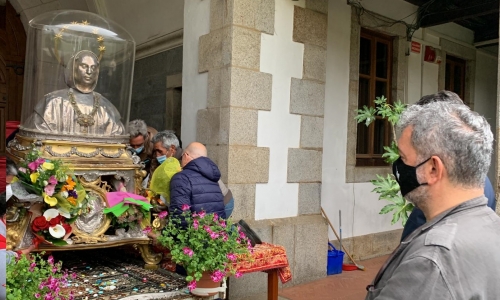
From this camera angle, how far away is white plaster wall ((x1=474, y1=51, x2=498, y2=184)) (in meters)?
8.55

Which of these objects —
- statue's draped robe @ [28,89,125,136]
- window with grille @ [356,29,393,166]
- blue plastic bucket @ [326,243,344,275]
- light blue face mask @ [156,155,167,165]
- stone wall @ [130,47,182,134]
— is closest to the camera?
statue's draped robe @ [28,89,125,136]

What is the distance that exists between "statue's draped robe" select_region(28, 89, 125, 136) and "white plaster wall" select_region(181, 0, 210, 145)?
132 centimetres

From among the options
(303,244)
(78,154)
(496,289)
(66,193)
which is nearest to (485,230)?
(496,289)

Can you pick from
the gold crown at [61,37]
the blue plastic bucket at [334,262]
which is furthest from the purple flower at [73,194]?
the blue plastic bucket at [334,262]

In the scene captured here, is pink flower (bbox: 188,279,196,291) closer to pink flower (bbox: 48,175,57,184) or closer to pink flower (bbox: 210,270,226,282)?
pink flower (bbox: 210,270,226,282)

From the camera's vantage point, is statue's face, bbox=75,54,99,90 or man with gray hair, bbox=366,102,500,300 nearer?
man with gray hair, bbox=366,102,500,300

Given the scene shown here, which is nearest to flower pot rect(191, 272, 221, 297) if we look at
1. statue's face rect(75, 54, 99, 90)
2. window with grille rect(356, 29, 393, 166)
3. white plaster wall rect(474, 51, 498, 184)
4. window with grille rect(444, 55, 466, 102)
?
statue's face rect(75, 54, 99, 90)

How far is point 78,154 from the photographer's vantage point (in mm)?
3217

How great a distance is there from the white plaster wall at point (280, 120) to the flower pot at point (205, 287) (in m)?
1.75

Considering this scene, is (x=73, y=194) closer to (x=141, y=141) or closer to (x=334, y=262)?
(x=141, y=141)

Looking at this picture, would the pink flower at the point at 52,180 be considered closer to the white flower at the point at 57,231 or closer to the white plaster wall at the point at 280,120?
the white flower at the point at 57,231

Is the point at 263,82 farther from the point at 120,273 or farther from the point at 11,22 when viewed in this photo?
the point at 11,22

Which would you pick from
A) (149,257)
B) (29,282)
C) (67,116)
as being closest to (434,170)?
(29,282)

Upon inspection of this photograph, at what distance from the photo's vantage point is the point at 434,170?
1460mm
